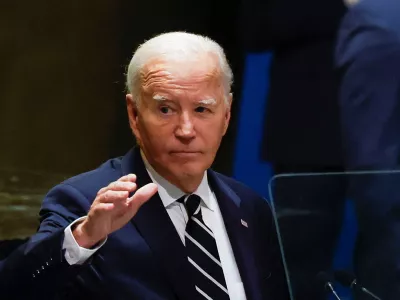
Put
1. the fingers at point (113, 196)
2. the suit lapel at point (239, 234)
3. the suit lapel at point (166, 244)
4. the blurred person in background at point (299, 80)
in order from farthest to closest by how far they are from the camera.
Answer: the blurred person in background at point (299, 80)
the suit lapel at point (239, 234)
the suit lapel at point (166, 244)
the fingers at point (113, 196)

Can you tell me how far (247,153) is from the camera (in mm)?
1830

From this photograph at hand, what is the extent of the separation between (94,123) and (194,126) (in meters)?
0.61

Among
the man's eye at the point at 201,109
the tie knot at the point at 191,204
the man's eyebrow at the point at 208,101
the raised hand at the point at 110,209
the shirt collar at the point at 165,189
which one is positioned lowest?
the tie knot at the point at 191,204

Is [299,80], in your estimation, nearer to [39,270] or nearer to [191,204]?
[191,204]

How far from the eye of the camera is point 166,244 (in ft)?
3.66

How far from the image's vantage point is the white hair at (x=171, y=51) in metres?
1.13

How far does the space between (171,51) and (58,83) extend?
597mm

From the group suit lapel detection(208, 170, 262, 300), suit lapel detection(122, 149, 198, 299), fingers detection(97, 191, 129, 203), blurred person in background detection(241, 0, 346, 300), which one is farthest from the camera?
blurred person in background detection(241, 0, 346, 300)

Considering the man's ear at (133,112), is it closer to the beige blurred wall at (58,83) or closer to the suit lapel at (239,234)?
the suit lapel at (239,234)

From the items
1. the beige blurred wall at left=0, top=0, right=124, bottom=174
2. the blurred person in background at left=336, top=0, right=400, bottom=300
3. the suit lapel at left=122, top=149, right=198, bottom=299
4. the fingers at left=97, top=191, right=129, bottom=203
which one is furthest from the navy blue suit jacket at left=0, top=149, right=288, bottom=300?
the blurred person in background at left=336, top=0, right=400, bottom=300

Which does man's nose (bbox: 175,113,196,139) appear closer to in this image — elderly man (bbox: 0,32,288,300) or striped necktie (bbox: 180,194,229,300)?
elderly man (bbox: 0,32,288,300)

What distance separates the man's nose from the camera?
1.12 meters

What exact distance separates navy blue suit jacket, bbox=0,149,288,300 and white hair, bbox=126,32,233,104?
0.51 ft

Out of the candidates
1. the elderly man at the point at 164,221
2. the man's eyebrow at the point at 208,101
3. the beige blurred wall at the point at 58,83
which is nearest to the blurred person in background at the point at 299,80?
the beige blurred wall at the point at 58,83
